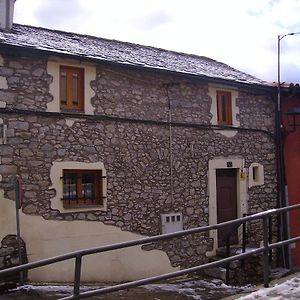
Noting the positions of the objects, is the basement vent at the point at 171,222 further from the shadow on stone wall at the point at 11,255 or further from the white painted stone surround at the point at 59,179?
the shadow on stone wall at the point at 11,255

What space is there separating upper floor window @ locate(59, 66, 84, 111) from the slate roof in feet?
1.35

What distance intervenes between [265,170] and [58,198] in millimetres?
5829

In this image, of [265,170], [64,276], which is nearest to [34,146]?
[64,276]

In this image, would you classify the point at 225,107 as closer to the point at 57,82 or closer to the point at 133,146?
the point at 133,146

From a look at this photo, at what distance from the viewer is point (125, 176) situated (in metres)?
9.05

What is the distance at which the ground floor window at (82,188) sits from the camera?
8438 mm

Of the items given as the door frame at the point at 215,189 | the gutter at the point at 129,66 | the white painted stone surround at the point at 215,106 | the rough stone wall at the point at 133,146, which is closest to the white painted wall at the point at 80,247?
the rough stone wall at the point at 133,146

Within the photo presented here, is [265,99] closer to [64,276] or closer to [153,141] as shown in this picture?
[153,141]

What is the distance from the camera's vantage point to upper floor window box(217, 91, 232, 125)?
10.8m

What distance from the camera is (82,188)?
28.5 feet

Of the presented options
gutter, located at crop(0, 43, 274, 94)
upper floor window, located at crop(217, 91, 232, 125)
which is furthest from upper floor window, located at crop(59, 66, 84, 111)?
upper floor window, located at crop(217, 91, 232, 125)

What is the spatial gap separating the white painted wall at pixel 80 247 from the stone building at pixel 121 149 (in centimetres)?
2

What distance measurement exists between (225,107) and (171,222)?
3308 mm

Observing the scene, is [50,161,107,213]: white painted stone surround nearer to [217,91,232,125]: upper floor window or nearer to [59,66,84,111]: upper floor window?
[59,66,84,111]: upper floor window
